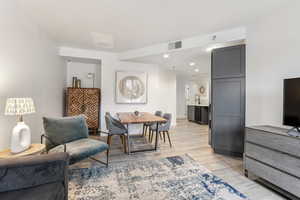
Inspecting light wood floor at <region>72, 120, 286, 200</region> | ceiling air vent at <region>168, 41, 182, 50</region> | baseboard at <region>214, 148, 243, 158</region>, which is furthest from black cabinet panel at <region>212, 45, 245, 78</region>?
light wood floor at <region>72, 120, 286, 200</region>

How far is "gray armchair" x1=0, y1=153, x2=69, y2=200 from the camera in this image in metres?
1.14

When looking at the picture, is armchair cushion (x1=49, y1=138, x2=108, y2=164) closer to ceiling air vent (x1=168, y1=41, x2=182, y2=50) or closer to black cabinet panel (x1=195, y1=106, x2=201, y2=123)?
ceiling air vent (x1=168, y1=41, x2=182, y2=50)

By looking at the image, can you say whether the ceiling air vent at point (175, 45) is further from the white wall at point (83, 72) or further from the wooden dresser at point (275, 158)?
the white wall at point (83, 72)

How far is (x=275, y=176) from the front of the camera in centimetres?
179

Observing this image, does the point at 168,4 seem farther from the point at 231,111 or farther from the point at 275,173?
the point at 275,173

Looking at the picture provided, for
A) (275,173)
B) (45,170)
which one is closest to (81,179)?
(45,170)

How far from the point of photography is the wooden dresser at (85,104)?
425cm

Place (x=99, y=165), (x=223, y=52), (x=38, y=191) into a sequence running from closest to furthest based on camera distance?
(x=38, y=191) → (x=99, y=165) → (x=223, y=52)

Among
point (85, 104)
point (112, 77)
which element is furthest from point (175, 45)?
point (85, 104)

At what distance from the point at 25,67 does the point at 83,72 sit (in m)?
2.61

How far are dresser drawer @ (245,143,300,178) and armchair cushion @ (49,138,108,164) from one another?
2.27m

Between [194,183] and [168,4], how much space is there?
2646mm

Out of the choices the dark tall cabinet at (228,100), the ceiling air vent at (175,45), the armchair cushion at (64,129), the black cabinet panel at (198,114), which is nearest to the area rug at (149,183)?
the armchair cushion at (64,129)

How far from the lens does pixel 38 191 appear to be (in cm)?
117
